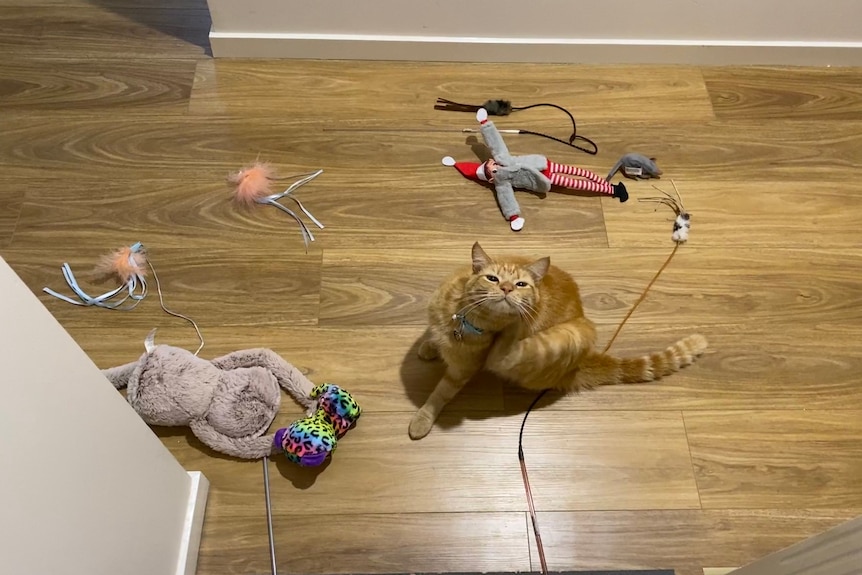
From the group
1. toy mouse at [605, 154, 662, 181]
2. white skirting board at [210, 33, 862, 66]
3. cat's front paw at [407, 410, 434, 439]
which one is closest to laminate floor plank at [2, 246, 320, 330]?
cat's front paw at [407, 410, 434, 439]

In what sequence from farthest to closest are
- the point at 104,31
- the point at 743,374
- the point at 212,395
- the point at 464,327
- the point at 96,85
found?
the point at 104,31 → the point at 96,85 → the point at 743,374 → the point at 212,395 → the point at 464,327

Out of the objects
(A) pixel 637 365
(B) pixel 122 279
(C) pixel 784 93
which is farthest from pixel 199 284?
(C) pixel 784 93

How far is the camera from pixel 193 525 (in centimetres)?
118

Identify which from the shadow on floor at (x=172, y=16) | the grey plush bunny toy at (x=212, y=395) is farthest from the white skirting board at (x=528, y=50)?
the grey plush bunny toy at (x=212, y=395)

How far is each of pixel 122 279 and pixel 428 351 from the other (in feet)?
2.60

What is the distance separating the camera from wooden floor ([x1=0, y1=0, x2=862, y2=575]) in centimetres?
129

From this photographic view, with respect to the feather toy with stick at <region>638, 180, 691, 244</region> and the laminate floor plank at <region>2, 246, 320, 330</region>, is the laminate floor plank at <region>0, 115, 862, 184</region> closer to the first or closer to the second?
the feather toy with stick at <region>638, 180, 691, 244</region>

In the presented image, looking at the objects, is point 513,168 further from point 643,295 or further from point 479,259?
point 479,259

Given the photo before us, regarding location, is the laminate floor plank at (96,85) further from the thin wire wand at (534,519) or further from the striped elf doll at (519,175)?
the thin wire wand at (534,519)

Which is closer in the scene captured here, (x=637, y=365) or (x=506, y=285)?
(x=506, y=285)

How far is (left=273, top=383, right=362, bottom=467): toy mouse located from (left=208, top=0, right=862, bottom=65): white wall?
1.17 metres

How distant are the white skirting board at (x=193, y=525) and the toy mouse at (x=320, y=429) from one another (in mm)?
164

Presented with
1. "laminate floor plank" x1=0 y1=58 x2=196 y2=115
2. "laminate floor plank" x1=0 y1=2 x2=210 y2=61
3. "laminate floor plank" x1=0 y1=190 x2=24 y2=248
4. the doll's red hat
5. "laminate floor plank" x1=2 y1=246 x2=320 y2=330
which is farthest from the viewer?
"laminate floor plank" x1=0 y1=2 x2=210 y2=61

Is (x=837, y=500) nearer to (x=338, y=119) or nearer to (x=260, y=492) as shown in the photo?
(x=260, y=492)
